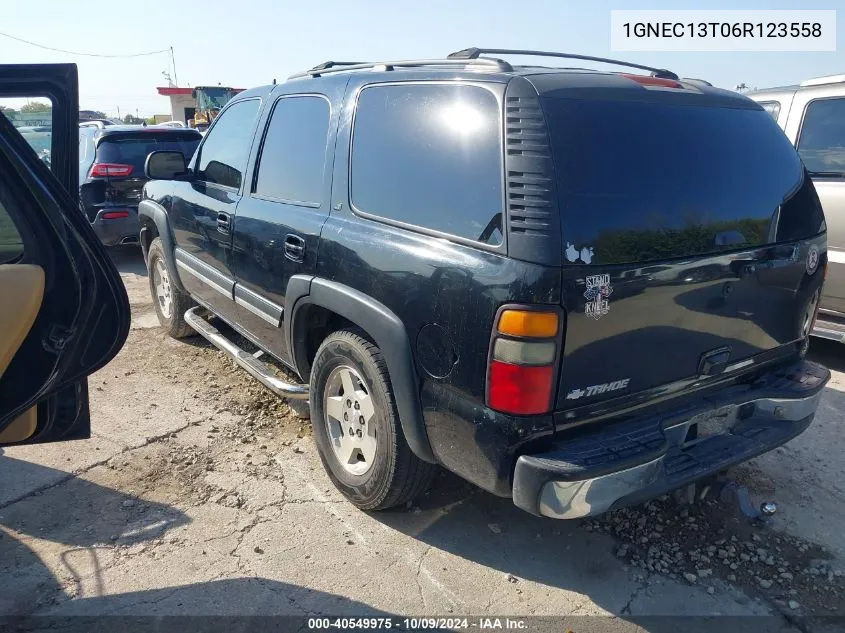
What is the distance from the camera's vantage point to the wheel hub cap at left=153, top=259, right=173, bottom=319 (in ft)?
18.0

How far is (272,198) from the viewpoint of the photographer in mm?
3676

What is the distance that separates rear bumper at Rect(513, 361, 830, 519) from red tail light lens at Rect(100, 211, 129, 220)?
680cm

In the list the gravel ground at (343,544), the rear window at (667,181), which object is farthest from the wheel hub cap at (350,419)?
the rear window at (667,181)

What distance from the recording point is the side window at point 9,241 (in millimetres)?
2119

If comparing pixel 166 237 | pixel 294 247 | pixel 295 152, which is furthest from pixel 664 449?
pixel 166 237

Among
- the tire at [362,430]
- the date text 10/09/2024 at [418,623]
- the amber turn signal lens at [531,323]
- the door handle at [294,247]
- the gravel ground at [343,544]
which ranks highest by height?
the door handle at [294,247]

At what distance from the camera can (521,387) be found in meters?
2.27

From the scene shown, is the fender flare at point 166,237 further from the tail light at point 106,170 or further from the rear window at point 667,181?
the rear window at point 667,181

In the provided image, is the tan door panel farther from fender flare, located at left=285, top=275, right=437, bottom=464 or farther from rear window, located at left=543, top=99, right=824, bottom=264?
rear window, located at left=543, top=99, right=824, bottom=264

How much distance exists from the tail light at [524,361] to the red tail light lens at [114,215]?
6689mm

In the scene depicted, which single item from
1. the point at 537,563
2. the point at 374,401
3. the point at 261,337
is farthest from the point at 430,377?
the point at 261,337

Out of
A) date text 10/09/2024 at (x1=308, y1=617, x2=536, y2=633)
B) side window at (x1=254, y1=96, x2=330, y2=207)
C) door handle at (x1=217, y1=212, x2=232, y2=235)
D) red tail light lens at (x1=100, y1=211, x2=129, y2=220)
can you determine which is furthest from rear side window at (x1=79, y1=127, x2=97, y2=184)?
date text 10/09/2024 at (x1=308, y1=617, x2=536, y2=633)

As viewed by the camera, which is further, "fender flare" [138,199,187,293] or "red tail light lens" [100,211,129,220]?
"red tail light lens" [100,211,129,220]

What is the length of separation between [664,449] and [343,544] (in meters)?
1.46
